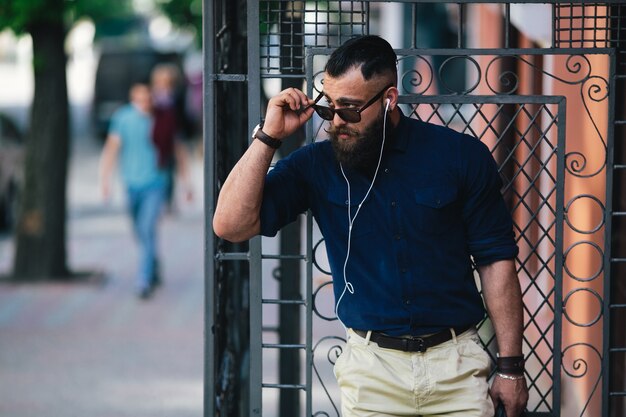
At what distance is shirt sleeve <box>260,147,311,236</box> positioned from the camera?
405 centimetres

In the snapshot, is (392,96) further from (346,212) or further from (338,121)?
(346,212)

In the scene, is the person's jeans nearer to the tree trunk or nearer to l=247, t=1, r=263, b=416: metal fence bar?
the tree trunk

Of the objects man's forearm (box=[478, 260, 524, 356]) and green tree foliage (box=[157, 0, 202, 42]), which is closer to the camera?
man's forearm (box=[478, 260, 524, 356])

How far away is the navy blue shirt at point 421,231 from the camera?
12.7 ft

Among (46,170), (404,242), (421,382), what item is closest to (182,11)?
(46,170)

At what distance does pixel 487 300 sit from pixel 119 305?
23.7 feet

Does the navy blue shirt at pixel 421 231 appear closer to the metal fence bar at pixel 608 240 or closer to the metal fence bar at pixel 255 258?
the metal fence bar at pixel 255 258

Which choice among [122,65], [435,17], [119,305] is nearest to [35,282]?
[119,305]

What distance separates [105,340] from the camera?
30.9 ft

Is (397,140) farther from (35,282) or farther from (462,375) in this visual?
(35,282)

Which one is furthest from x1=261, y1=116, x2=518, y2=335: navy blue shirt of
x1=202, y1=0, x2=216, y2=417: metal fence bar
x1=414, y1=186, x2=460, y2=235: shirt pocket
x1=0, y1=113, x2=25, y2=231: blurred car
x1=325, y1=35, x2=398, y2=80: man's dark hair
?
x1=0, y1=113, x2=25, y2=231: blurred car

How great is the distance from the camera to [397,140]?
393 centimetres

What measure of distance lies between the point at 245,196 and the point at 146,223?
713 cm

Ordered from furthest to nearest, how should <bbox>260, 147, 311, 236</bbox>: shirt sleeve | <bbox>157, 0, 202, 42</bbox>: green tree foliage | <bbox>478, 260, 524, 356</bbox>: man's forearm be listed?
1. <bbox>157, 0, 202, 42</bbox>: green tree foliage
2. <bbox>260, 147, 311, 236</bbox>: shirt sleeve
3. <bbox>478, 260, 524, 356</bbox>: man's forearm
